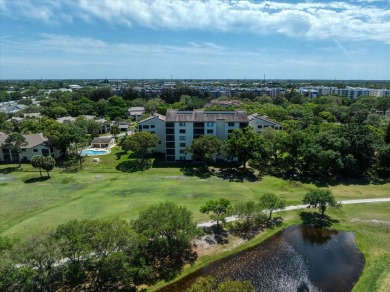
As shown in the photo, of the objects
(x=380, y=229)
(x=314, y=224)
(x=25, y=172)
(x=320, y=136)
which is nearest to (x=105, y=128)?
(x=25, y=172)

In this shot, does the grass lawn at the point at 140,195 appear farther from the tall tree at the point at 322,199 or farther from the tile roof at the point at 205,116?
the tile roof at the point at 205,116

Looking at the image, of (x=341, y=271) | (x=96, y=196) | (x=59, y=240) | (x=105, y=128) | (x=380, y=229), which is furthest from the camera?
(x=105, y=128)

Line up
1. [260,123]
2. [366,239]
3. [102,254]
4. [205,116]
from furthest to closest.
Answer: [260,123], [205,116], [366,239], [102,254]

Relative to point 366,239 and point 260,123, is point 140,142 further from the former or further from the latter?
point 366,239

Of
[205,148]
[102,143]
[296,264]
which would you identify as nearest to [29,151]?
[102,143]

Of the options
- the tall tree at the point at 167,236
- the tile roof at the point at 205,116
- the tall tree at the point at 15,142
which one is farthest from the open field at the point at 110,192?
the tile roof at the point at 205,116

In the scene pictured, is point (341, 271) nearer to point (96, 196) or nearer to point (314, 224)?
point (314, 224)
